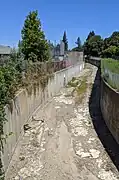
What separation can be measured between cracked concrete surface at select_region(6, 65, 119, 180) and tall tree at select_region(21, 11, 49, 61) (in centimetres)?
910

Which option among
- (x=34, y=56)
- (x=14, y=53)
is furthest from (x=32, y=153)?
(x=34, y=56)

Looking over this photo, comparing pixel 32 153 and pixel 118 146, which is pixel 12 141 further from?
pixel 118 146

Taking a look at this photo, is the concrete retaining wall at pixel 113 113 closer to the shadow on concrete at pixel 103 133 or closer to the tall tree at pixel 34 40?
the shadow on concrete at pixel 103 133

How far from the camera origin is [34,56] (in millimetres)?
24312

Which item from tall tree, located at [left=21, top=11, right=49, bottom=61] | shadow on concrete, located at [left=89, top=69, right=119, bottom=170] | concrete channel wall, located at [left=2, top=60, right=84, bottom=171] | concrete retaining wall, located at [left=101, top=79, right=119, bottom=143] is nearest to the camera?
concrete channel wall, located at [left=2, top=60, right=84, bottom=171]

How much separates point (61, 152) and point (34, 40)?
51.3 feet

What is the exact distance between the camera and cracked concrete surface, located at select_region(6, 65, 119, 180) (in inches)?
380

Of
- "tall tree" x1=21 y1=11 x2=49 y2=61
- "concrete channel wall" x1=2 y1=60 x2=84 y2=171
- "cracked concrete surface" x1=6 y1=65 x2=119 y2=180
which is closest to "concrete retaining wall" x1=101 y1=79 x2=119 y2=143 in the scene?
"cracked concrete surface" x1=6 y1=65 x2=119 y2=180

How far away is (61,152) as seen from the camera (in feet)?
38.1

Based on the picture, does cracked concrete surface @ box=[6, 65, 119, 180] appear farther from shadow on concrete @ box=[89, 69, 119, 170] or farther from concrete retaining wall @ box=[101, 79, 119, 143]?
concrete retaining wall @ box=[101, 79, 119, 143]

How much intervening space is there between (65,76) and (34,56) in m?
5.81

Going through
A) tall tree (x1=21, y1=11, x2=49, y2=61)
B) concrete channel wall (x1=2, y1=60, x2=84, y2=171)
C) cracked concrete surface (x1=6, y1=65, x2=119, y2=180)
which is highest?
tall tree (x1=21, y1=11, x2=49, y2=61)

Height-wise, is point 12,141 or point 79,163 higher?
point 12,141

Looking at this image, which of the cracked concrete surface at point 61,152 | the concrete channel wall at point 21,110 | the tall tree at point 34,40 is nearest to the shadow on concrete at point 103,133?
the cracked concrete surface at point 61,152
